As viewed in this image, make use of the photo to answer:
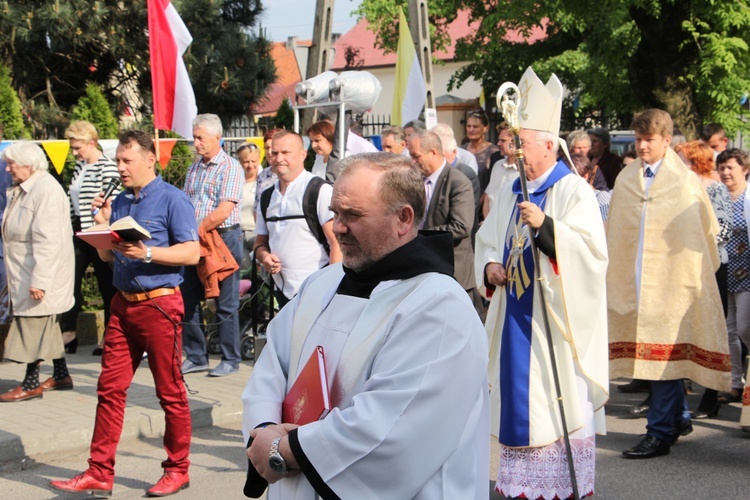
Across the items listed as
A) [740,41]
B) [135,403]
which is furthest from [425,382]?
[740,41]

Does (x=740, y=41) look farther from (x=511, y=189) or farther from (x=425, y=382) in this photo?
(x=425, y=382)

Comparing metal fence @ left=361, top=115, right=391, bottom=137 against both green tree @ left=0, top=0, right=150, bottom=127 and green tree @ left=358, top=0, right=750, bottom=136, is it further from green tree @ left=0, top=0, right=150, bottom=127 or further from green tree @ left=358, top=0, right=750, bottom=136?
green tree @ left=0, top=0, right=150, bottom=127

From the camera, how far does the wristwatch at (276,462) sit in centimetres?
285

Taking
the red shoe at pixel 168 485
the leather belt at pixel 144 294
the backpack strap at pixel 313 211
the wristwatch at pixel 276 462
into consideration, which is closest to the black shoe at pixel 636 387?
the backpack strap at pixel 313 211

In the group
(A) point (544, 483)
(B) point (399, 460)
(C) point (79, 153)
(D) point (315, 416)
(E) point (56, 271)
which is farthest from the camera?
(C) point (79, 153)

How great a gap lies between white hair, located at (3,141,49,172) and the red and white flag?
2.77 metres

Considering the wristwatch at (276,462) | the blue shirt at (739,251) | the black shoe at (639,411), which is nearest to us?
the wristwatch at (276,462)

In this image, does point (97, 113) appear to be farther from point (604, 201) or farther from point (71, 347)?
point (604, 201)

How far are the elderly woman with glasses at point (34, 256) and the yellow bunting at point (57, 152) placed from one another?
9.38 feet

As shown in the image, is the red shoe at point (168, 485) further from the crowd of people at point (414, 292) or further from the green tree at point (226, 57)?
the green tree at point (226, 57)

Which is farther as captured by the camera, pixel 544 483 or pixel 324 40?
pixel 324 40

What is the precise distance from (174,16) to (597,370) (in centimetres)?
688

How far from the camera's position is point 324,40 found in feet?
41.7

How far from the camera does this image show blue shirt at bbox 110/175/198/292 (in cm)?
570
